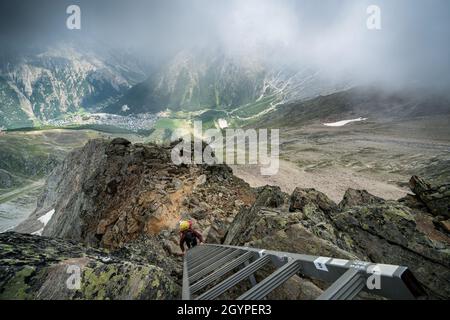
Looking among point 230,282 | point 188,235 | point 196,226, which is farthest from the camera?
point 196,226

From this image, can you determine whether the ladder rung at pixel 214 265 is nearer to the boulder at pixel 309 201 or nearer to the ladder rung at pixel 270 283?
the ladder rung at pixel 270 283

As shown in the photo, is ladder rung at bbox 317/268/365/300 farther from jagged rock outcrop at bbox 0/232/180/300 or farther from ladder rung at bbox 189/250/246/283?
ladder rung at bbox 189/250/246/283

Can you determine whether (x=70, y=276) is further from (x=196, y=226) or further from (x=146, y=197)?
(x=146, y=197)

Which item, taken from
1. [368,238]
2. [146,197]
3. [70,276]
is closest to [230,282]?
[70,276]

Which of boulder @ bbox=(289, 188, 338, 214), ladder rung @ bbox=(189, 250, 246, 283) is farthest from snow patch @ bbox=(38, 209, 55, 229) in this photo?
ladder rung @ bbox=(189, 250, 246, 283)
